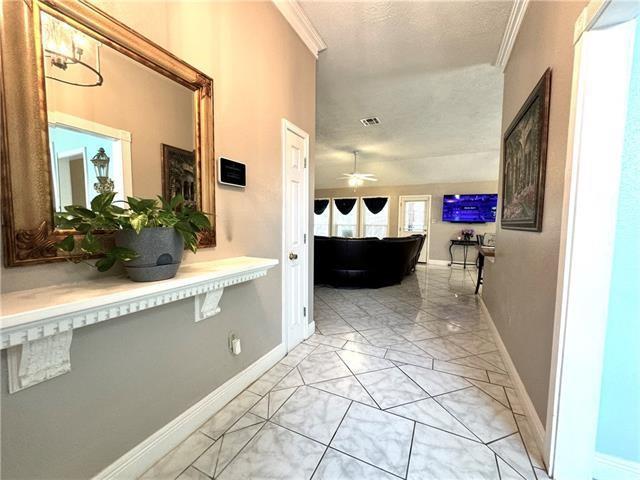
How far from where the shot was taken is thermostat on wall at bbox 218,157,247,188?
1590 millimetres

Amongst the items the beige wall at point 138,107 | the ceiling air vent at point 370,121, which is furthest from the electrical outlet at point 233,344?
the ceiling air vent at point 370,121

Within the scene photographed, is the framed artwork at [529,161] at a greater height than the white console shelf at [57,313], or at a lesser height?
greater

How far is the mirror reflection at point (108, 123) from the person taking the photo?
3.12 feet

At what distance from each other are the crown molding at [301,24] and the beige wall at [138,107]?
4.02ft

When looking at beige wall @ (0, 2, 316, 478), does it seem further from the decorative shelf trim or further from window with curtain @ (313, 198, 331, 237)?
window with curtain @ (313, 198, 331, 237)

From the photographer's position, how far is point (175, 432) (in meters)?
1.35

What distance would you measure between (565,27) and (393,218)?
6.98 m

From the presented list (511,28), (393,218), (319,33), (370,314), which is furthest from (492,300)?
(393,218)

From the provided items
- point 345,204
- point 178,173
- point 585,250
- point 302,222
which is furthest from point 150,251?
point 345,204

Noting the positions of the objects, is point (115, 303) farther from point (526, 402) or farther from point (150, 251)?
point (526, 402)

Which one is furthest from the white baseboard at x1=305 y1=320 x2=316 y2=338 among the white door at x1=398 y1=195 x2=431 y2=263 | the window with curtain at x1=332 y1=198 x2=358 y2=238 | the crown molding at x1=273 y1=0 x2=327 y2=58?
the window with curtain at x1=332 y1=198 x2=358 y2=238

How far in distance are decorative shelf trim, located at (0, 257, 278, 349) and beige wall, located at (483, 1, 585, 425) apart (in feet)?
5.11

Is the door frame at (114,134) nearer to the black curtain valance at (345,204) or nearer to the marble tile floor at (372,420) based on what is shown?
the marble tile floor at (372,420)

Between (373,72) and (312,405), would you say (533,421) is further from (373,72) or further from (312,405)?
(373,72)
